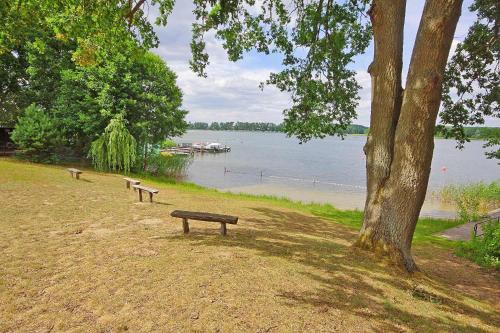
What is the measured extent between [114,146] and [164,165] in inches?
215

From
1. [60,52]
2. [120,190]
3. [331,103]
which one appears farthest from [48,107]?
[331,103]

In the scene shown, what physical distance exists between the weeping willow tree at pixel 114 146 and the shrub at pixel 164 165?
334 centimetres

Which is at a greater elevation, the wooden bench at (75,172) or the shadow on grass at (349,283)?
the wooden bench at (75,172)

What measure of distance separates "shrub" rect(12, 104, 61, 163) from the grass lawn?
14.5 m

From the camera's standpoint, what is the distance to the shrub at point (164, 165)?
27234 millimetres

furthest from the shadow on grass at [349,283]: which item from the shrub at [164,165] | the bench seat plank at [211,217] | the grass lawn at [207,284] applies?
the shrub at [164,165]

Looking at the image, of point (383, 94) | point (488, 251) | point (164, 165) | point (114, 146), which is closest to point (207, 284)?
point (383, 94)

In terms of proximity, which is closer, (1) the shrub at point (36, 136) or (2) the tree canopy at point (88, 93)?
(1) the shrub at point (36, 136)

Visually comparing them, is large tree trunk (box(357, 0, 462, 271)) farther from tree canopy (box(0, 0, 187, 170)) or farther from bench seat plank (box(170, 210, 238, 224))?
tree canopy (box(0, 0, 187, 170))

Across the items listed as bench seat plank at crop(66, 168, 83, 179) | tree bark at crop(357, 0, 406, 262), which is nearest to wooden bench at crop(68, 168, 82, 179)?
bench seat plank at crop(66, 168, 83, 179)

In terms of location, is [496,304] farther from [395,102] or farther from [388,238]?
[395,102]

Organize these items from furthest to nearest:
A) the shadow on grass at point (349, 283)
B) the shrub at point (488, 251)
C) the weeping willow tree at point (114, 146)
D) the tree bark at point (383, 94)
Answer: the weeping willow tree at point (114, 146) < the shrub at point (488, 251) < the tree bark at point (383, 94) < the shadow on grass at point (349, 283)

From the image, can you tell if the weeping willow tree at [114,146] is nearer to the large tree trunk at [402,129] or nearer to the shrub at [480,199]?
the large tree trunk at [402,129]

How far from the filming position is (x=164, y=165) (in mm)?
27938
